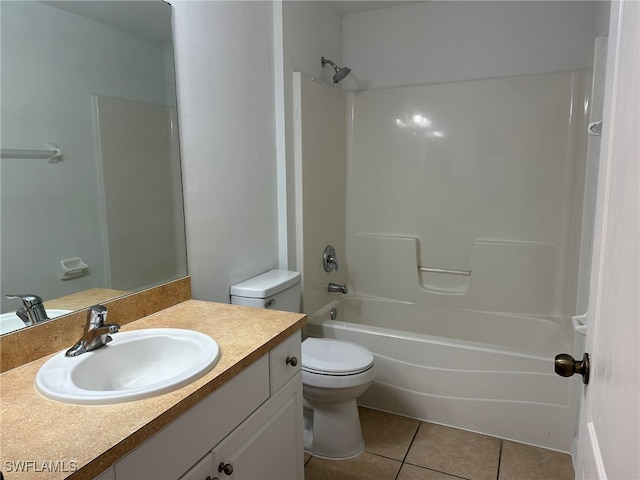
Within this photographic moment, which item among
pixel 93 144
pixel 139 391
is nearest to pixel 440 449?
pixel 139 391

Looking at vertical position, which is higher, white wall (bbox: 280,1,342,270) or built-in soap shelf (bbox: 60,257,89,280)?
white wall (bbox: 280,1,342,270)

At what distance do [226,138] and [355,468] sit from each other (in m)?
1.64

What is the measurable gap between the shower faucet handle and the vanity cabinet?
1.42 m

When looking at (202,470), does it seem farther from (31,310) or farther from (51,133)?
(51,133)

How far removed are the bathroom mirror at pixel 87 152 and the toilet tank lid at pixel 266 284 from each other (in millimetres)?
335

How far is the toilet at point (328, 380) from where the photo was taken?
1.96 metres

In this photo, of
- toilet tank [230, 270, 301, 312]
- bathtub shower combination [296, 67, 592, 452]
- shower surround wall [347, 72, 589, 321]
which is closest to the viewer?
toilet tank [230, 270, 301, 312]

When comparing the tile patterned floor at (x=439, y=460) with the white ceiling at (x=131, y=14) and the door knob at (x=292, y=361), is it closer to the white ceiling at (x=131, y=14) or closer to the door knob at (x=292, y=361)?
the door knob at (x=292, y=361)

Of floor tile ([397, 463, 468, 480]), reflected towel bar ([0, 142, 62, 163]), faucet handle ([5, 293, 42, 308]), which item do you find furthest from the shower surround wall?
faucet handle ([5, 293, 42, 308])

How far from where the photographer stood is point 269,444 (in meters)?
1.35

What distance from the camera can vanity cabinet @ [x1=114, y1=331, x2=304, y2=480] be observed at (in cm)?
94

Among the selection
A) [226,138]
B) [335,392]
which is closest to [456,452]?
[335,392]

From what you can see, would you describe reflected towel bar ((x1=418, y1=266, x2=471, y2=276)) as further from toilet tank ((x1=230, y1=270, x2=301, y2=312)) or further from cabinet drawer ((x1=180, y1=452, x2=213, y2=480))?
cabinet drawer ((x1=180, y1=452, x2=213, y2=480))

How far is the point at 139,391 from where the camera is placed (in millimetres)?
975
